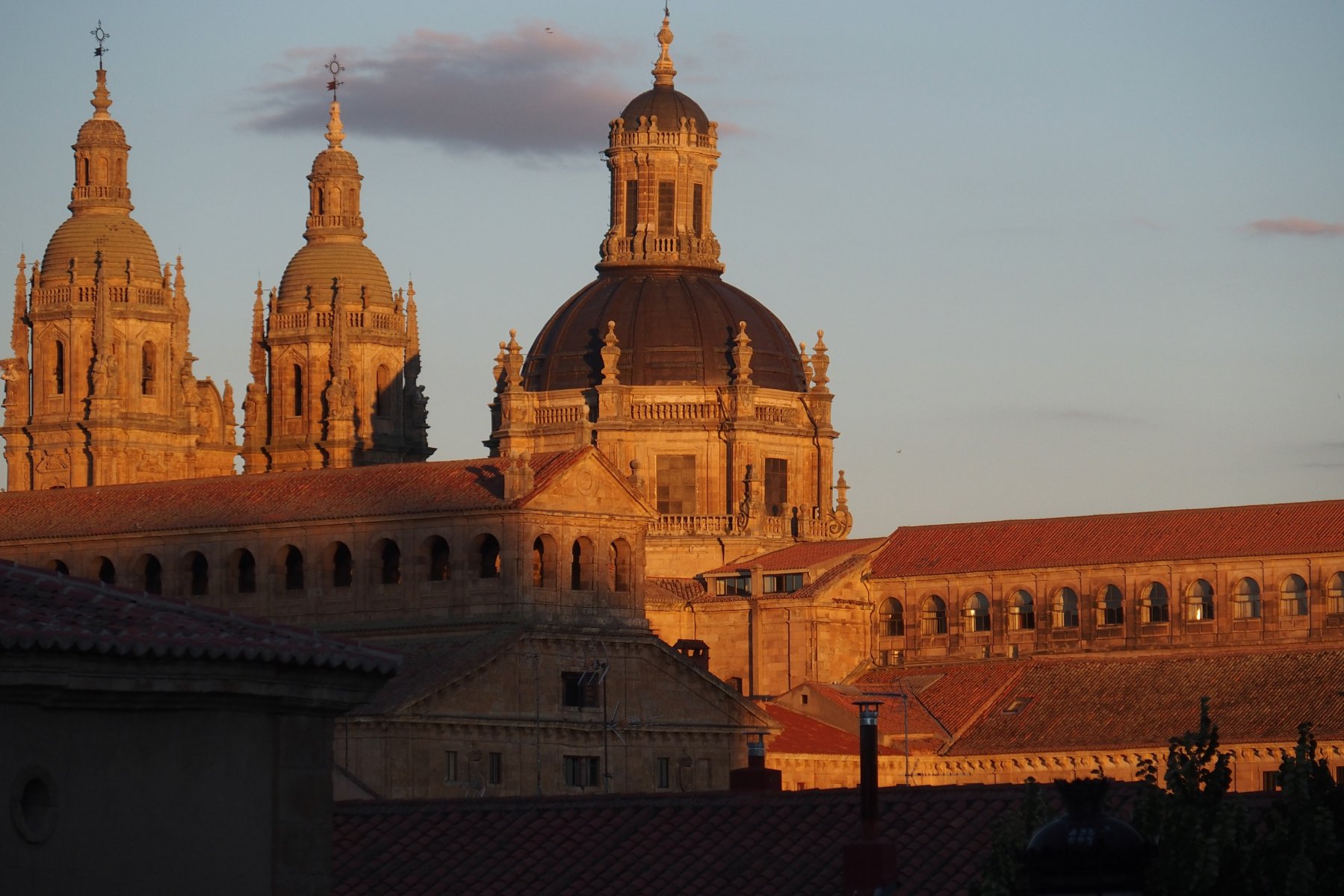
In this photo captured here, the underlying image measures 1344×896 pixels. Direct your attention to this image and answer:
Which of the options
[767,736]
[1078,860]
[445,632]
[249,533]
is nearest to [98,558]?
[249,533]

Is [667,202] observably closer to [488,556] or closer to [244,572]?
[244,572]

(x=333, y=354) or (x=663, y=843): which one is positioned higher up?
(x=333, y=354)

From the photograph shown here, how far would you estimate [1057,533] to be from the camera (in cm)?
11775

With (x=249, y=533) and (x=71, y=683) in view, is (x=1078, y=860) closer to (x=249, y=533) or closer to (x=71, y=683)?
(x=71, y=683)

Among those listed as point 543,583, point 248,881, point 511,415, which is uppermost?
point 511,415

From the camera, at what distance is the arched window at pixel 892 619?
388 ft

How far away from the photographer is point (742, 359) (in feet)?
420

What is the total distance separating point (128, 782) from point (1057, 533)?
293 ft

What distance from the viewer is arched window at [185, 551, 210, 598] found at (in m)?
98.0

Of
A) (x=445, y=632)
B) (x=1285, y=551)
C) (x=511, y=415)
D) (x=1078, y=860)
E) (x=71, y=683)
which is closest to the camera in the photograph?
(x=1078, y=860)

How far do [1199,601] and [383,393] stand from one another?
3170 centimetres

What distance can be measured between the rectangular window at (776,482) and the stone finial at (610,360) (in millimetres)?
6251

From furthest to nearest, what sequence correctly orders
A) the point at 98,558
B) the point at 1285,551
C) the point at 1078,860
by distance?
the point at 1285,551 < the point at 98,558 < the point at 1078,860

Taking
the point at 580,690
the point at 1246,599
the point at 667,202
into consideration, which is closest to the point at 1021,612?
the point at 1246,599
